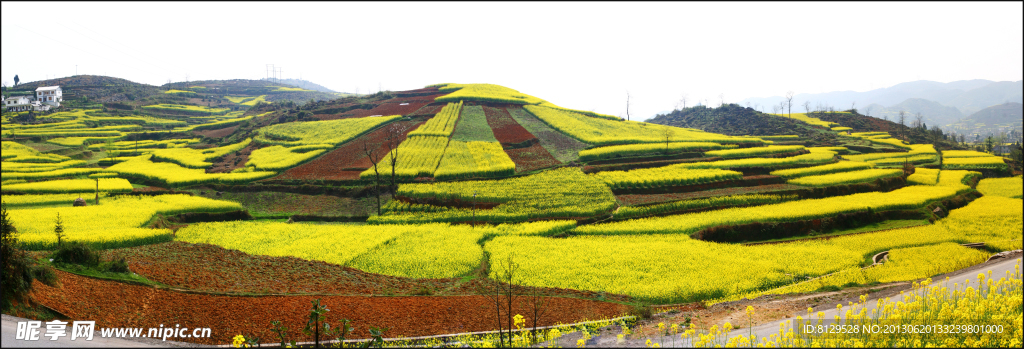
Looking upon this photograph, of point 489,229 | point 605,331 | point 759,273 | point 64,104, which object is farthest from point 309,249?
point 64,104

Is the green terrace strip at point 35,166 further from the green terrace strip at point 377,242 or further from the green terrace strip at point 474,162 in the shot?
the green terrace strip at point 474,162

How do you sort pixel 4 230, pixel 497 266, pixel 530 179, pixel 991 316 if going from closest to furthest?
pixel 991 316 → pixel 4 230 → pixel 497 266 → pixel 530 179

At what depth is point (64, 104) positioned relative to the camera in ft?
319

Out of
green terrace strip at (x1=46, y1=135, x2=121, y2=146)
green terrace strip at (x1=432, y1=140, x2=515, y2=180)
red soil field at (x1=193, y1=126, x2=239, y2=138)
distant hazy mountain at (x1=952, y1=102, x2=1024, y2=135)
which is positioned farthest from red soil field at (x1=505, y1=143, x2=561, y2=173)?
distant hazy mountain at (x1=952, y1=102, x2=1024, y2=135)

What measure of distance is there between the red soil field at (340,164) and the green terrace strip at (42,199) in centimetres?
1555

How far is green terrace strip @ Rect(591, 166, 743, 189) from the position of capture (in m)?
38.8

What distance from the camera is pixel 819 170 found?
145 feet

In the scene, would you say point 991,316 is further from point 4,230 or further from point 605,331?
point 4,230

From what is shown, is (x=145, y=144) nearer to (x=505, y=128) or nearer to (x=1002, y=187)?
(x=505, y=128)

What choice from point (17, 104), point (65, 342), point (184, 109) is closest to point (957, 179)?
point (65, 342)

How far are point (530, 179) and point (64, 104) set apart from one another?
119 m

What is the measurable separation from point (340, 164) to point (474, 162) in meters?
16.0

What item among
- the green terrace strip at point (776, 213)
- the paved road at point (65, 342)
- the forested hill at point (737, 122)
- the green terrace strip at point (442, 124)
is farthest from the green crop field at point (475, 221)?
the forested hill at point (737, 122)

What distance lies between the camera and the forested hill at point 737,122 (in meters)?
89.6
